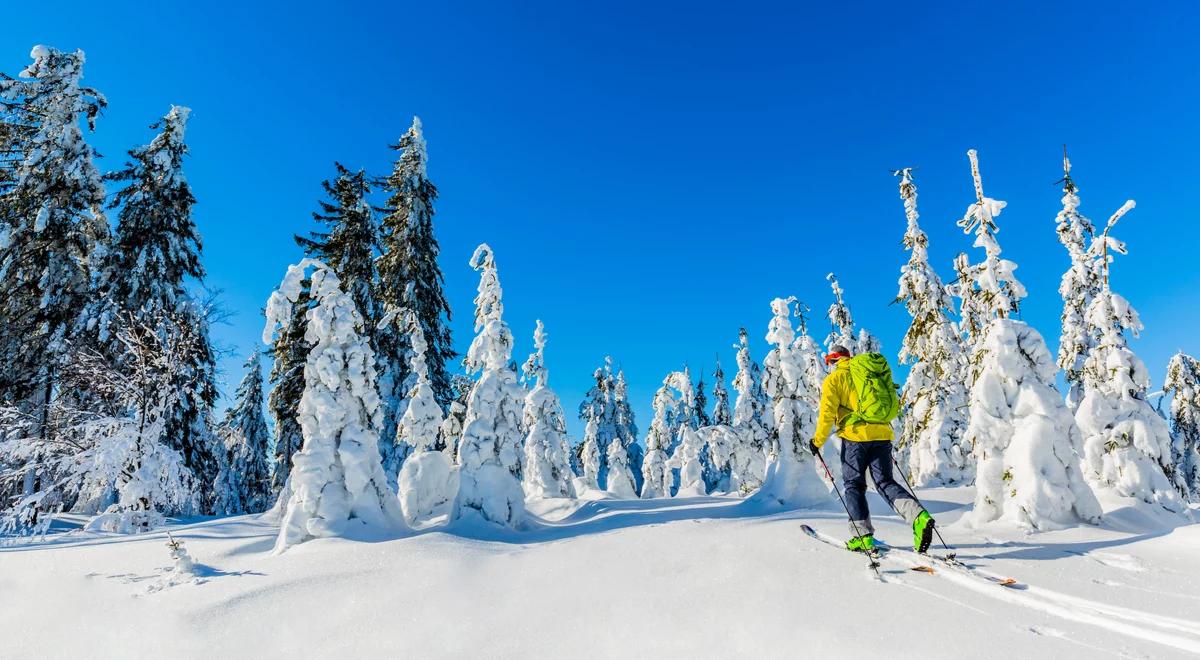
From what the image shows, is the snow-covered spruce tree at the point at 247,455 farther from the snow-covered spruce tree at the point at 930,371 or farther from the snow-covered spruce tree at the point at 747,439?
the snow-covered spruce tree at the point at 930,371

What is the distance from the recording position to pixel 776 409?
16.5 m

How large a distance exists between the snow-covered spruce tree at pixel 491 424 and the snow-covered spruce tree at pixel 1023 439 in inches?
349

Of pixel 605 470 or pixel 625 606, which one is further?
pixel 605 470

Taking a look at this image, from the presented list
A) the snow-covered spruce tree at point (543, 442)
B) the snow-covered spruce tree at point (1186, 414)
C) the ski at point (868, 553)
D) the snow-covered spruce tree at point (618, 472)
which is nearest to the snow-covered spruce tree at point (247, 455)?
the snow-covered spruce tree at point (543, 442)

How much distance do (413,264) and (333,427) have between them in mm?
13580

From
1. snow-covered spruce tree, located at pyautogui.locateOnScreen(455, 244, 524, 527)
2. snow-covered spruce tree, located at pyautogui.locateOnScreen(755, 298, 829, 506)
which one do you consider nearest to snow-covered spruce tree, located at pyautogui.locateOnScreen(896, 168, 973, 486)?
snow-covered spruce tree, located at pyautogui.locateOnScreen(755, 298, 829, 506)

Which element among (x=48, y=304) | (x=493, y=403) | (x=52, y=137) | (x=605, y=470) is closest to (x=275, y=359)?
(x=48, y=304)

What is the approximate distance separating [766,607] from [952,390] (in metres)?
21.7

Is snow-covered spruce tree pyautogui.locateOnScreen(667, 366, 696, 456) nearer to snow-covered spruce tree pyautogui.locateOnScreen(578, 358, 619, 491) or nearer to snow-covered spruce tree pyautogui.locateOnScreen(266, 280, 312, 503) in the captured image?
snow-covered spruce tree pyautogui.locateOnScreen(578, 358, 619, 491)

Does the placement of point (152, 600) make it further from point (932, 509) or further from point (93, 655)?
point (932, 509)

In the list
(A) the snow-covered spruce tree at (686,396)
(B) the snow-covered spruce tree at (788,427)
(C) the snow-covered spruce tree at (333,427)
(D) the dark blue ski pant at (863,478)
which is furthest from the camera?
(A) the snow-covered spruce tree at (686,396)

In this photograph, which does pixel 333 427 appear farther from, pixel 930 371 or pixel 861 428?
pixel 930 371

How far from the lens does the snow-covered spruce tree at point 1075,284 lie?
16.5 metres

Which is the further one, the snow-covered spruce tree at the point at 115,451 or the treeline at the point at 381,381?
the snow-covered spruce tree at the point at 115,451
